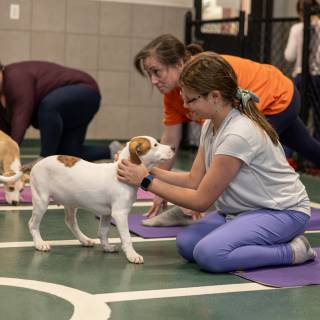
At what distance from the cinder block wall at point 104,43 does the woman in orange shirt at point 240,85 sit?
4.17 metres

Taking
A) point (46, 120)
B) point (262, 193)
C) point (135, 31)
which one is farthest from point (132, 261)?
point (135, 31)

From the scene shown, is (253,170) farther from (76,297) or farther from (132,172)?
(76,297)

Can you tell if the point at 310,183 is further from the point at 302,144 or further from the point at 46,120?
the point at 46,120

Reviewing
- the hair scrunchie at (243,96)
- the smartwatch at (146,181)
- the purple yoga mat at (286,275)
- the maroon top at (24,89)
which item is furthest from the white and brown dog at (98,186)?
the maroon top at (24,89)

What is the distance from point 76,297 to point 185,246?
789 mm

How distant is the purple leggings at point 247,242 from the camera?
3236 mm

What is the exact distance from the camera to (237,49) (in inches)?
335

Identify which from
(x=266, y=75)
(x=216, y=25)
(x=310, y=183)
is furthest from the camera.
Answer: (x=216, y=25)

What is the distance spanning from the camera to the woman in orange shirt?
3.82 m

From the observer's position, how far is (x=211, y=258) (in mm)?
3217

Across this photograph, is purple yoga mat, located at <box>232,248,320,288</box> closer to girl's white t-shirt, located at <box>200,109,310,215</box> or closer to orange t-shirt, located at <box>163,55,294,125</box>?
girl's white t-shirt, located at <box>200,109,310,215</box>

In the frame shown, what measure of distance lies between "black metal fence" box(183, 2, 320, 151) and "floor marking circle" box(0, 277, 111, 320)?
476cm

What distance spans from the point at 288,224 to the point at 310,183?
319 cm

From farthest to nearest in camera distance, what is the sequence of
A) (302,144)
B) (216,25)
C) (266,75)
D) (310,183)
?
(216,25) → (310,183) → (302,144) → (266,75)
